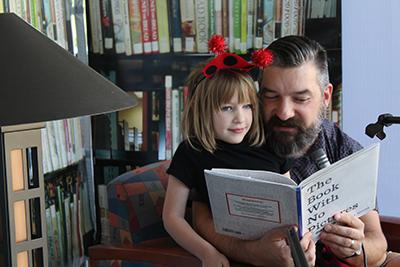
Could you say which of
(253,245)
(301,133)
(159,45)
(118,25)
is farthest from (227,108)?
(118,25)

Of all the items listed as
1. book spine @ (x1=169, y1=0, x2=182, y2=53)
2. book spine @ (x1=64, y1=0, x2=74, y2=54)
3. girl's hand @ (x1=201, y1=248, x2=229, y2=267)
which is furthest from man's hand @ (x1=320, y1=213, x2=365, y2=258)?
book spine @ (x1=64, y1=0, x2=74, y2=54)

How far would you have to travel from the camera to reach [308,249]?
180 cm

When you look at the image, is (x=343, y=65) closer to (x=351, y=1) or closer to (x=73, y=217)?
(x=351, y=1)

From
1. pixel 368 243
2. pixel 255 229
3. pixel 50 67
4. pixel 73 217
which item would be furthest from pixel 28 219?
pixel 73 217

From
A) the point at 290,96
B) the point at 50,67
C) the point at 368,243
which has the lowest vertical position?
the point at 368,243

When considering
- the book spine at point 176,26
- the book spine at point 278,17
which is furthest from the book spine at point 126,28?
the book spine at point 278,17

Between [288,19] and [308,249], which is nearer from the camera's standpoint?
[308,249]

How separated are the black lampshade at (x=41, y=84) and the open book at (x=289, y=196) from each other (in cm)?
51

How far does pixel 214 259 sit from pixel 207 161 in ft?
0.93

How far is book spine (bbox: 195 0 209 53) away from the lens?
3.04m

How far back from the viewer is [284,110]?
2111 millimetres

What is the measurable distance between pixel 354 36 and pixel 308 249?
127 centimetres

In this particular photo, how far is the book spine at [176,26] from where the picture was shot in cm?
310

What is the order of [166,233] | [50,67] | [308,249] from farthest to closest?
[166,233] < [308,249] < [50,67]
